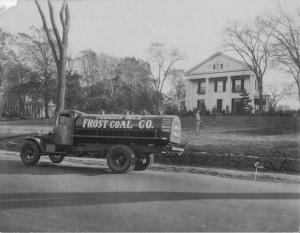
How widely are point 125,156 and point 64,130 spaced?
7.86 ft

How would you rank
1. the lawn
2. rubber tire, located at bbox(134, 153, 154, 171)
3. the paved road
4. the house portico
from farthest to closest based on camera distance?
the house portico → the lawn → rubber tire, located at bbox(134, 153, 154, 171) → the paved road

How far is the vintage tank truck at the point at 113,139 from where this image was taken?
11.9 m

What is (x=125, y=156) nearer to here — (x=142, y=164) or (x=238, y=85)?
(x=142, y=164)

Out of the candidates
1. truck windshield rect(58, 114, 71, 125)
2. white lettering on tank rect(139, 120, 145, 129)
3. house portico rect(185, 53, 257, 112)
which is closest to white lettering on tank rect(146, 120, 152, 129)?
white lettering on tank rect(139, 120, 145, 129)

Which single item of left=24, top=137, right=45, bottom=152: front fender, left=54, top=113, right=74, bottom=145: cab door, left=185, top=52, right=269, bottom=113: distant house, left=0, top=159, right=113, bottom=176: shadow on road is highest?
left=185, top=52, right=269, bottom=113: distant house

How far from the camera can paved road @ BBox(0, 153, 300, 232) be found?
21.2 feet

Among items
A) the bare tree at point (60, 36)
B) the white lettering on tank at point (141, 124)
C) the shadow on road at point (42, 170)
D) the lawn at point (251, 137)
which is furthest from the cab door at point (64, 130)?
the lawn at point (251, 137)

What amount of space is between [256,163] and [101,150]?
15.8ft

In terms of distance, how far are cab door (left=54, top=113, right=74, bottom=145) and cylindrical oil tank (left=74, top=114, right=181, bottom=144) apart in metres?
0.55

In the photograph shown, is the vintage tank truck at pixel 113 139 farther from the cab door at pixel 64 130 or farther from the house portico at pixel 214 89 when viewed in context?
the house portico at pixel 214 89

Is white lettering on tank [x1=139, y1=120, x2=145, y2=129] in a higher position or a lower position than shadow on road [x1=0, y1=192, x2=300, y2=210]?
higher

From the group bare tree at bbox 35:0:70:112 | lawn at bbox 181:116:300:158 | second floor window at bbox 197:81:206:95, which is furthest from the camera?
second floor window at bbox 197:81:206:95

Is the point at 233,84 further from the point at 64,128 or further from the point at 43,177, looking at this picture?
the point at 43,177

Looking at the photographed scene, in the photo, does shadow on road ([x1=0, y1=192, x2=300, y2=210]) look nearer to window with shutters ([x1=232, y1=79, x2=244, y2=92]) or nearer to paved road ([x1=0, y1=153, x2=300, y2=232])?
paved road ([x1=0, y1=153, x2=300, y2=232])
